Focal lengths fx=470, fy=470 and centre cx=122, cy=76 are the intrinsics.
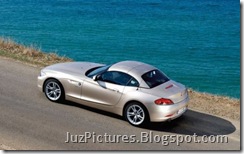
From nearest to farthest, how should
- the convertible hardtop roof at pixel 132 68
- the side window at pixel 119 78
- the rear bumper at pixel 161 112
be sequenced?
the rear bumper at pixel 161 112, the side window at pixel 119 78, the convertible hardtop roof at pixel 132 68

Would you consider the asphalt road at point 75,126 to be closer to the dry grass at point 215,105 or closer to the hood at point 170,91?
the dry grass at point 215,105

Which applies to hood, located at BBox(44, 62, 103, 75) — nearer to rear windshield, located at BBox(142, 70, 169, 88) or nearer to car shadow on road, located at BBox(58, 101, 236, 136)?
car shadow on road, located at BBox(58, 101, 236, 136)

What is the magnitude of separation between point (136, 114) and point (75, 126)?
5.30 ft

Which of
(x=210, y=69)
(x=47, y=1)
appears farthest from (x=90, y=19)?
(x=210, y=69)

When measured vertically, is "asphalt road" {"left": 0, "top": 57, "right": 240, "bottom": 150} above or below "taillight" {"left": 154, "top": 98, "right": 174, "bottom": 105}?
below

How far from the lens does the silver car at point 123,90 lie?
476 inches

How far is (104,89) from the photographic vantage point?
12.7m

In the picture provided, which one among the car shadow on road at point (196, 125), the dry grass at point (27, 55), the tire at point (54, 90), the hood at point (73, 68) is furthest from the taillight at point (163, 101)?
the dry grass at point (27, 55)

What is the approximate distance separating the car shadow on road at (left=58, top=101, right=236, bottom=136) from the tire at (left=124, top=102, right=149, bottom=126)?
18 centimetres

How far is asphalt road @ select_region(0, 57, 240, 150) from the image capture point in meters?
11.2

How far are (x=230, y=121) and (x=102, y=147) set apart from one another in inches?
163

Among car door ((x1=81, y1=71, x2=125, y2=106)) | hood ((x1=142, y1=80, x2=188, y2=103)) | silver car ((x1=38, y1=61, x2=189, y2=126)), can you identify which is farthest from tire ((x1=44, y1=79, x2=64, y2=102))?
hood ((x1=142, y1=80, x2=188, y2=103))

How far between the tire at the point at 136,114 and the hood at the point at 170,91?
473 millimetres

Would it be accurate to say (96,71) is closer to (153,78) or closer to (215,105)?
(153,78)
